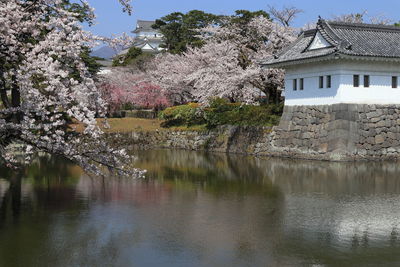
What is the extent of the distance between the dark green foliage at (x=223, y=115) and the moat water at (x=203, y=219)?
10.5 meters

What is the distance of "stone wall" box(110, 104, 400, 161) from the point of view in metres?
25.3

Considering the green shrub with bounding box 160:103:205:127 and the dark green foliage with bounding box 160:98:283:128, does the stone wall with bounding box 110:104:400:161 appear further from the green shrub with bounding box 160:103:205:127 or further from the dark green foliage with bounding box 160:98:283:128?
the green shrub with bounding box 160:103:205:127

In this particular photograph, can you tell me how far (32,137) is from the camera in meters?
9.80

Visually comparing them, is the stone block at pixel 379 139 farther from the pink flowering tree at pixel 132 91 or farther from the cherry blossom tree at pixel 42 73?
the pink flowering tree at pixel 132 91

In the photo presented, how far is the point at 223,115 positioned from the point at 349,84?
10.1 metres

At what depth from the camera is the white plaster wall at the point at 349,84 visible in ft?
83.8

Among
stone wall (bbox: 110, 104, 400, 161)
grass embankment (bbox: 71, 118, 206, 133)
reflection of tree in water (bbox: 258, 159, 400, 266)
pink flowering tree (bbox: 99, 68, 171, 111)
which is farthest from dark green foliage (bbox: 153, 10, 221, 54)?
reflection of tree in water (bbox: 258, 159, 400, 266)

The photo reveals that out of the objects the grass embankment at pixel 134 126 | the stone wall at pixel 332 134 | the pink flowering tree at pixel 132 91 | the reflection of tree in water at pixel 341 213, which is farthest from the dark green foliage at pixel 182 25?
the reflection of tree in water at pixel 341 213

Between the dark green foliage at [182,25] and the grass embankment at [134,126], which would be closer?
the grass embankment at [134,126]

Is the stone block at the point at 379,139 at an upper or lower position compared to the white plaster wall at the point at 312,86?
lower

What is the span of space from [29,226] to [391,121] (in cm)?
1979

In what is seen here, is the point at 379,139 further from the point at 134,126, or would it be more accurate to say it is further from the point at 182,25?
the point at 182,25

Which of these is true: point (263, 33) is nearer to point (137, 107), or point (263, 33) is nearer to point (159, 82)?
point (159, 82)

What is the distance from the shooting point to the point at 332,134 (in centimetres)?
2562
